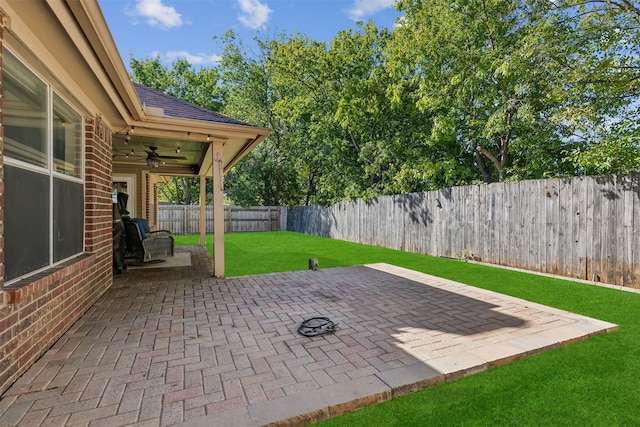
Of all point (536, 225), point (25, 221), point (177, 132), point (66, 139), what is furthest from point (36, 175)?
point (536, 225)

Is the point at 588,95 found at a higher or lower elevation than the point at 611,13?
lower

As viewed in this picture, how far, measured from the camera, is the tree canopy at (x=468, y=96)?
6527 mm

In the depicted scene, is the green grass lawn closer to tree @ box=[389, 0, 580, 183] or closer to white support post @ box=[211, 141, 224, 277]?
white support post @ box=[211, 141, 224, 277]

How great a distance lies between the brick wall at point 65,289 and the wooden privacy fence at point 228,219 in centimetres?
1226

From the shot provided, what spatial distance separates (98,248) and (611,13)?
32.9 ft

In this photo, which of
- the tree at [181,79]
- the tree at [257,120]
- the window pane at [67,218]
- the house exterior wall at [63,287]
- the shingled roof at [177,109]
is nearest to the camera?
the house exterior wall at [63,287]

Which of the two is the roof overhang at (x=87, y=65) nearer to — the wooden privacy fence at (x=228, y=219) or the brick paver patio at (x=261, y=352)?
the brick paver patio at (x=261, y=352)

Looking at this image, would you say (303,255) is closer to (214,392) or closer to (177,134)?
(177,134)

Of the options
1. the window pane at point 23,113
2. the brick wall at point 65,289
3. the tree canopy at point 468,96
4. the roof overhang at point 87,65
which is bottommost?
the brick wall at point 65,289

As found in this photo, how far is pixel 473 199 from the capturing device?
7.49m

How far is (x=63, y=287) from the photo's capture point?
307 centimetres

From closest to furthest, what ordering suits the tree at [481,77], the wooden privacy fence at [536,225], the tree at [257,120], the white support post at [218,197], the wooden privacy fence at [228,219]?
the wooden privacy fence at [536,225]
the white support post at [218,197]
the tree at [481,77]
the wooden privacy fence at [228,219]
the tree at [257,120]

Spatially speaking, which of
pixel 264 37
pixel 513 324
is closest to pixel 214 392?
pixel 513 324

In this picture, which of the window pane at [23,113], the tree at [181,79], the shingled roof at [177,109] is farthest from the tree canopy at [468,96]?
the tree at [181,79]
